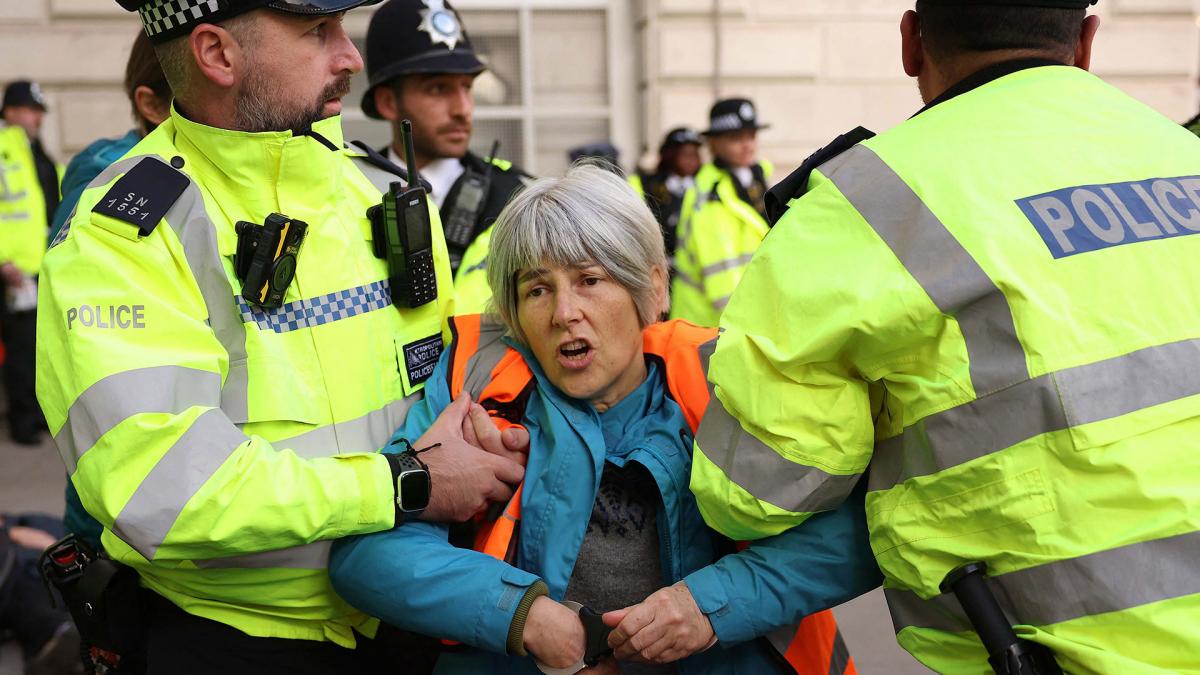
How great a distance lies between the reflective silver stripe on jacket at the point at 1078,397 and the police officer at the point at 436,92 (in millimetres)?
2144

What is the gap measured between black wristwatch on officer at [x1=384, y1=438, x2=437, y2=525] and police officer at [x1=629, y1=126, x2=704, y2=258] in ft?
20.7

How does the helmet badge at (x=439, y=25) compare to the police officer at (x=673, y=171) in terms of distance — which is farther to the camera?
the police officer at (x=673, y=171)

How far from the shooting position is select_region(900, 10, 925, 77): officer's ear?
183 centimetres

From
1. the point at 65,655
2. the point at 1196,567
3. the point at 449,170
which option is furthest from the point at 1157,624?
the point at 65,655

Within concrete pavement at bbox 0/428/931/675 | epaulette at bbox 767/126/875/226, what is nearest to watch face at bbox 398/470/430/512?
epaulette at bbox 767/126/875/226

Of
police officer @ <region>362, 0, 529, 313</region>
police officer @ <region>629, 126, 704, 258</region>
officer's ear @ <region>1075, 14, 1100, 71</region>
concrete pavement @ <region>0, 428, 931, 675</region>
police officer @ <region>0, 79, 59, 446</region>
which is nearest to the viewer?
officer's ear @ <region>1075, 14, 1100, 71</region>

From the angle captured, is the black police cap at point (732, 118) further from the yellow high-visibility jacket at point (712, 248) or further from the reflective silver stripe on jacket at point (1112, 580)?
the reflective silver stripe on jacket at point (1112, 580)

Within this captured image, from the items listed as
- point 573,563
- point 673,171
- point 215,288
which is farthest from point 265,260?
point 673,171

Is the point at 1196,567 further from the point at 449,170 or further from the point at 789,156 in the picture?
the point at 789,156

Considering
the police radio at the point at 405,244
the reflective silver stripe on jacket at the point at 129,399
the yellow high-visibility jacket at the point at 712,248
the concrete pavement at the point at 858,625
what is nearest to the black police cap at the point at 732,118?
the yellow high-visibility jacket at the point at 712,248

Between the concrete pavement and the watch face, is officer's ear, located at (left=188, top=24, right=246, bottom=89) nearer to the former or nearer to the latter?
the watch face

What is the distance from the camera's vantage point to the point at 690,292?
6340 mm

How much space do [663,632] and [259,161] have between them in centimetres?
117

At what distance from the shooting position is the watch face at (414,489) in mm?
2014
